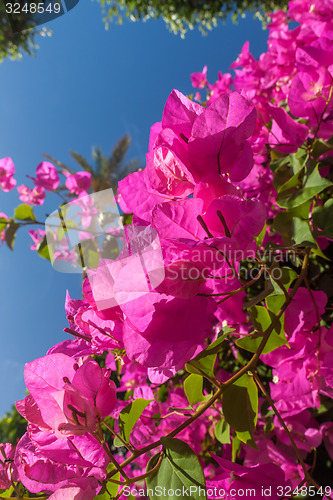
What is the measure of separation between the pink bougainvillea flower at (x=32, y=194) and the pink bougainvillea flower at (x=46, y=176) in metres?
0.06

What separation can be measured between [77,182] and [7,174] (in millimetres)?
295

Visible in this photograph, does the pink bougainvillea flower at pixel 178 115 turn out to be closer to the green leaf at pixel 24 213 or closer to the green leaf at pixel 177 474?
the green leaf at pixel 177 474

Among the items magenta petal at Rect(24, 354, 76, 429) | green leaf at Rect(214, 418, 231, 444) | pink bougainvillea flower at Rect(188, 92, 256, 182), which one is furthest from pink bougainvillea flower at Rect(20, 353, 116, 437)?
green leaf at Rect(214, 418, 231, 444)

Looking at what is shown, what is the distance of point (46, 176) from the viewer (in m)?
1.46

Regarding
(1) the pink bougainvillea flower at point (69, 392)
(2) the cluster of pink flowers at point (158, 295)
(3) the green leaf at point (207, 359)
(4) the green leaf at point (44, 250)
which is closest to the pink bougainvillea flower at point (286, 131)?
(2) the cluster of pink flowers at point (158, 295)

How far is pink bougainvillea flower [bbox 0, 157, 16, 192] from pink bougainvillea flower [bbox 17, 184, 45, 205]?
0.10 metres

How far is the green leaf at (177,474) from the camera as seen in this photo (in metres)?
0.32

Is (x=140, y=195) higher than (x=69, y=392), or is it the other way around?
(x=140, y=195)

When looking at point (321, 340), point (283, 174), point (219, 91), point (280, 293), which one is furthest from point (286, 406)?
point (219, 91)

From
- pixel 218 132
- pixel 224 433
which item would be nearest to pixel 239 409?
pixel 218 132

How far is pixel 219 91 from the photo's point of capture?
1785mm

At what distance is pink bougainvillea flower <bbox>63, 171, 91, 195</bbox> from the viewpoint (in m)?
1.49

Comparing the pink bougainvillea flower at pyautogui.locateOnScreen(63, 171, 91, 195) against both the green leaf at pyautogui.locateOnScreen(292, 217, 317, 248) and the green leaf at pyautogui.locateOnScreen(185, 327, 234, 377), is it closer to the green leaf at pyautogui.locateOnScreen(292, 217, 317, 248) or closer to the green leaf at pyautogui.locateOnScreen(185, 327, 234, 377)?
the green leaf at pyautogui.locateOnScreen(292, 217, 317, 248)

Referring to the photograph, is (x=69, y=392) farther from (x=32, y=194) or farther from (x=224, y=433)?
(x=32, y=194)
